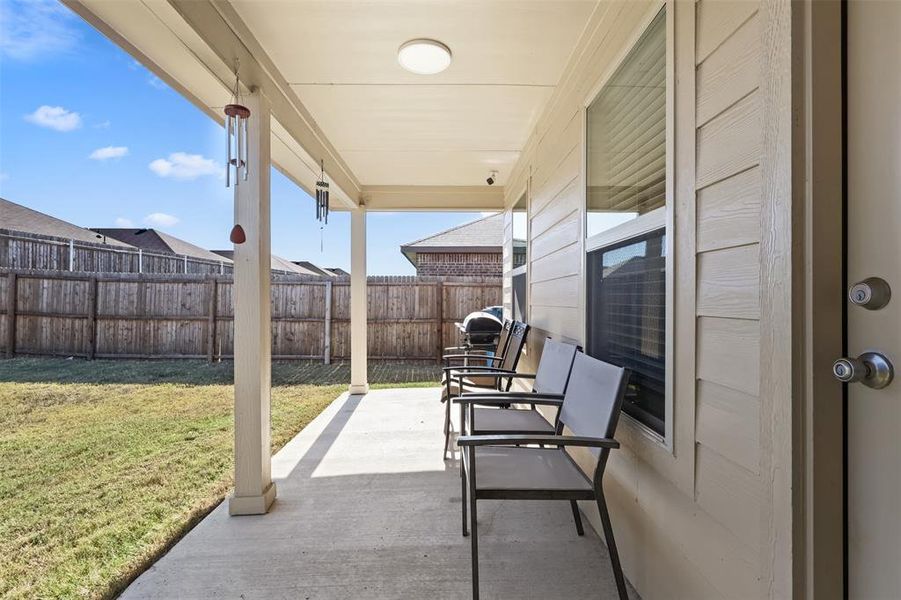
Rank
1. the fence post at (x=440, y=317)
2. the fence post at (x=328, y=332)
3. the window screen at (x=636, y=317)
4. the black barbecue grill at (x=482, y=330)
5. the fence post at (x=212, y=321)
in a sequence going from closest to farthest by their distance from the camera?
the window screen at (x=636, y=317)
the black barbecue grill at (x=482, y=330)
the fence post at (x=212, y=321)
the fence post at (x=328, y=332)
the fence post at (x=440, y=317)

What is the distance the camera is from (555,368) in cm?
233

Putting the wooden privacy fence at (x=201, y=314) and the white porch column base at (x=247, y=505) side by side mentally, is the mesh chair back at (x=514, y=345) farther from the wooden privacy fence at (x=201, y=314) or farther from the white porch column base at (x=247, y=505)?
the wooden privacy fence at (x=201, y=314)

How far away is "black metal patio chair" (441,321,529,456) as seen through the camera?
9.62 ft

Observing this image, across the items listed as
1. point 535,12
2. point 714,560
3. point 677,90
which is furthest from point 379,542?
point 535,12

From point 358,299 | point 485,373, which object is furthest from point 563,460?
point 358,299

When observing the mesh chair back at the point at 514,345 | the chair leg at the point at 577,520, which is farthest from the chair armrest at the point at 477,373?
the chair leg at the point at 577,520

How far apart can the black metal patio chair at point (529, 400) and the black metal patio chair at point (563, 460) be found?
0.19 meters

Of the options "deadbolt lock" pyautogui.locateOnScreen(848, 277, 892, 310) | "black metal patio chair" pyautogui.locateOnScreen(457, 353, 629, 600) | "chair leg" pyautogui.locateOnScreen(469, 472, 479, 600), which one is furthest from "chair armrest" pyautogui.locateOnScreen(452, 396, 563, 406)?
"deadbolt lock" pyautogui.locateOnScreen(848, 277, 892, 310)

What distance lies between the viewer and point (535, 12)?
185 cm

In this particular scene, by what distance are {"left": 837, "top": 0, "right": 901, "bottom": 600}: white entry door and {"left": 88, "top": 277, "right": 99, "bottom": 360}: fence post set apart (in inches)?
349

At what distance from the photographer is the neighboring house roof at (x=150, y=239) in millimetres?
13270

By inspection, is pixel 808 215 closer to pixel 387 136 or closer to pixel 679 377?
pixel 679 377

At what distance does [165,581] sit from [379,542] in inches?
33.5

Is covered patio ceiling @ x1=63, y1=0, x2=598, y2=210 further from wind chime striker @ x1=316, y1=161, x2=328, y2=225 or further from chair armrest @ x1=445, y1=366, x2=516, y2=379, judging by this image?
chair armrest @ x1=445, y1=366, x2=516, y2=379
